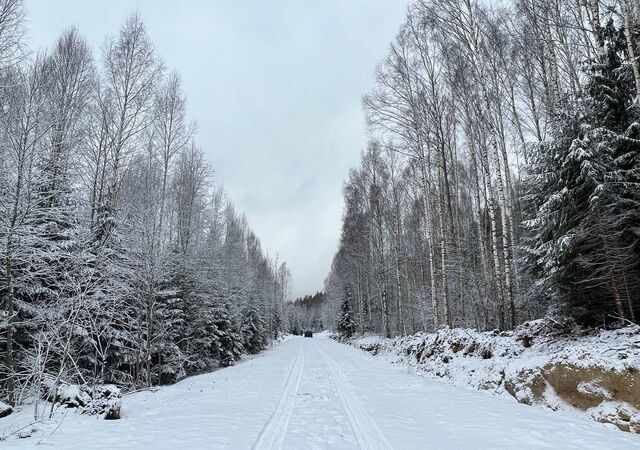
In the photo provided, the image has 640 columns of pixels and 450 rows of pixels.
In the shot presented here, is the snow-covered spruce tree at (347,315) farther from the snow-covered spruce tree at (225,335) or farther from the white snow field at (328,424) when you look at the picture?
the white snow field at (328,424)

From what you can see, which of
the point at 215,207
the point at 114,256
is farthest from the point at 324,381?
the point at 215,207

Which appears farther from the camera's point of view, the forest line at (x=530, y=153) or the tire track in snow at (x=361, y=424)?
the forest line at (x=530, y=153)

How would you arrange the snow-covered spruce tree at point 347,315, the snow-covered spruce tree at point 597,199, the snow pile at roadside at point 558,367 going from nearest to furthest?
the snow pile at roadside at point 558,367 < the snow-covered spruce tree at point 597,199 < the snow-covered spruce tree at point 347,315

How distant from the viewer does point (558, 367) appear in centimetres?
695

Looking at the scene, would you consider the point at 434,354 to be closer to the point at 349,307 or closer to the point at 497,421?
the point at 497,421

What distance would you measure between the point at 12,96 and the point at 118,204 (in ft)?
20.1

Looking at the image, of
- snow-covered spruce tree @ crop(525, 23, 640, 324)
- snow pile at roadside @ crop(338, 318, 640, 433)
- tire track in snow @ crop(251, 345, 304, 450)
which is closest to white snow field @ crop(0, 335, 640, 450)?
tire track in snow @ crop(251, 345, 304, 450)

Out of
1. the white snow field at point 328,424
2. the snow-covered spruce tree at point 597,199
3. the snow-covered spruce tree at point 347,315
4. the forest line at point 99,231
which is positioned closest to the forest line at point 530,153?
the snow-covered spruce tree at point 597,199

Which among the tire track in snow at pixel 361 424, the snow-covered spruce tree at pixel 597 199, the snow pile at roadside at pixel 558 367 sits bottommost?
the tire track in snow at pixel 361 424

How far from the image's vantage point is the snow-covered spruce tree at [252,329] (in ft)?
98.6

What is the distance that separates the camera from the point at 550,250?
8.62 metres

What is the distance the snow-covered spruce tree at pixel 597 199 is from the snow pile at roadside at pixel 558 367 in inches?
31.9

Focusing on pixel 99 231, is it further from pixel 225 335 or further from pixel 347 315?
pixel 347 315

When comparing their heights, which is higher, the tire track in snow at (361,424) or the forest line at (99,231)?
the forest line at (99,231)
